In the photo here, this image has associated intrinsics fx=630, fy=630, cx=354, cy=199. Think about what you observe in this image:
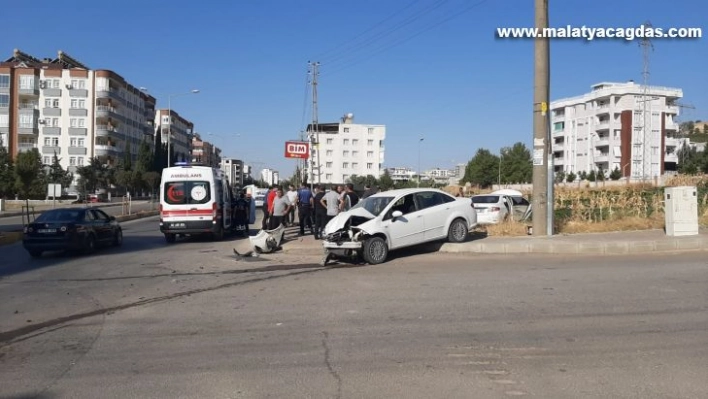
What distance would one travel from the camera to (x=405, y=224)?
47.6 feet

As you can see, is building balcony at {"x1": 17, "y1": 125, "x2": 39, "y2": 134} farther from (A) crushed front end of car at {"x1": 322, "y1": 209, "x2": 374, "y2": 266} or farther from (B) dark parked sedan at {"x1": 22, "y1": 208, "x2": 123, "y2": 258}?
(A) crushed front end of car at {"x1": 322, "y1": 209, "x2": 374, "y2": 266}

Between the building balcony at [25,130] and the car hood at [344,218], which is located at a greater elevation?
the building balcony at [25,130]

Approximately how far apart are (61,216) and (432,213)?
10.6 meters

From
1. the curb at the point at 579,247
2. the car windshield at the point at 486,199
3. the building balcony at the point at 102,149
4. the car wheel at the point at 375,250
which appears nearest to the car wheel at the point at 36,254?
the car wheel at the point at 375,250

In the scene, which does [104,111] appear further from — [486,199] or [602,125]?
[486,199]

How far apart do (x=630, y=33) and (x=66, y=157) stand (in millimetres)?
89267

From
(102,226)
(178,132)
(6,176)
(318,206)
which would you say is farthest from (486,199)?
(178,132)

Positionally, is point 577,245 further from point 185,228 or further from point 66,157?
point 66,157

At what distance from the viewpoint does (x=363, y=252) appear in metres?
13.9

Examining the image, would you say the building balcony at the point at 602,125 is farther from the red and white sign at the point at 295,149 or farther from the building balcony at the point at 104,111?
the building balcony at the point at 104,111

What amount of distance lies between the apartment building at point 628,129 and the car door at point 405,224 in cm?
8327

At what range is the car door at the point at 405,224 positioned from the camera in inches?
563

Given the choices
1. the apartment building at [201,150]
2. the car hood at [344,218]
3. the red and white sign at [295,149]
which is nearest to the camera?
the car hood at [344,218]

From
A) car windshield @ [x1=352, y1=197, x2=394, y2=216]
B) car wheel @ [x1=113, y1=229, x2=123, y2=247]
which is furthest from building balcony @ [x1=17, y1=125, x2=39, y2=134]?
car windshield @ [x1=352, y1=197, x2=394, y2=216]
